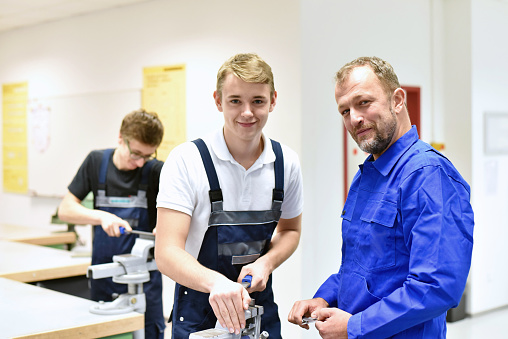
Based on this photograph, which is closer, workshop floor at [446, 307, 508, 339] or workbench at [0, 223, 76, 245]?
workbench at [0, 223, 76, 245]

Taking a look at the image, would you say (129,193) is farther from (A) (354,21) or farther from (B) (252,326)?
(A) (354,21)

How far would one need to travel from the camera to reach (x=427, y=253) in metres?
1.32

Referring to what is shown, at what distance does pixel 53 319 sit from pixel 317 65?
8.94 ft

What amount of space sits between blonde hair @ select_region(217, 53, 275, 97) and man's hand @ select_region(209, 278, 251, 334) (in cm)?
64

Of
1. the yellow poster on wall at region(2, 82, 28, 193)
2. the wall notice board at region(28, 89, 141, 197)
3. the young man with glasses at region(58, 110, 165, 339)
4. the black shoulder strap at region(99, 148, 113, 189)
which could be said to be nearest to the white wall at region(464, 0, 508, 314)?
the wall notice board at region(28, 89, 141, 197)

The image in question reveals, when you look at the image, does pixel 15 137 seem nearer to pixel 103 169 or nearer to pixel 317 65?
pixel 317 65

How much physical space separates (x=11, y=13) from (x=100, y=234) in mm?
4004

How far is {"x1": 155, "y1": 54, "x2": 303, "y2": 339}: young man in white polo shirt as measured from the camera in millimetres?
1719

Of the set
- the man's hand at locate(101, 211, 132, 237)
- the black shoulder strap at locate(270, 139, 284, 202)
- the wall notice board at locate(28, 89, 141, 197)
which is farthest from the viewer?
the wall notice board at locate(28, 89, 141, 197)

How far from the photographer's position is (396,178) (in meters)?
1.48

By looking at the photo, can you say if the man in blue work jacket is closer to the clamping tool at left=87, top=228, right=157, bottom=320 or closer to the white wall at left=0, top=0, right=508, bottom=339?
the clamping tool at left=87, top=228, right=157, bottom=320

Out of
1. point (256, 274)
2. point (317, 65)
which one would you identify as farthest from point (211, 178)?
point (317, 65)

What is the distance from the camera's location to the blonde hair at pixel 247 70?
1.71 meters

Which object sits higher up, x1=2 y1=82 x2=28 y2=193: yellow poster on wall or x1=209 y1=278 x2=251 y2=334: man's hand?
x1=2 y1=82 x2=28 y2=193: yellow poster on wall
